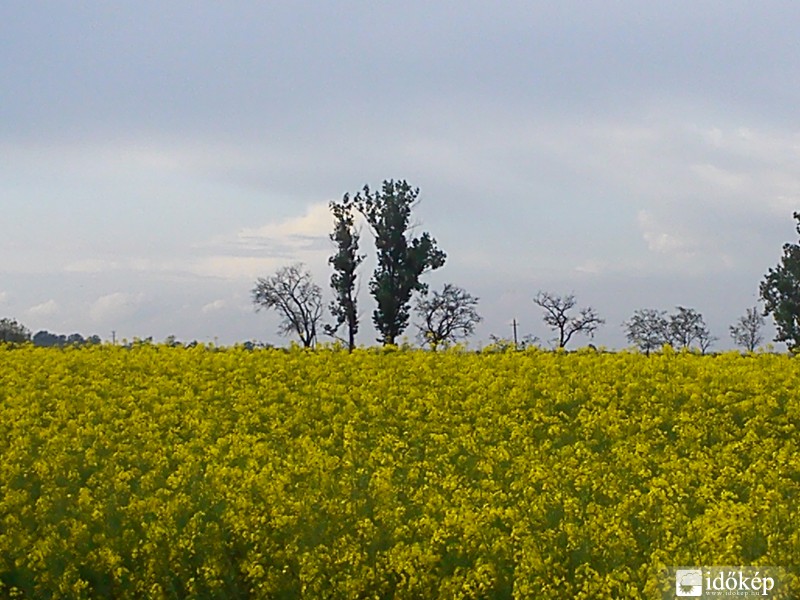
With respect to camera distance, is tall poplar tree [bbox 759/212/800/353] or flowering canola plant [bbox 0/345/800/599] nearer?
flowering canola plant [bbox 0/345/800/599]

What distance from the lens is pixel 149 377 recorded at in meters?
12.2

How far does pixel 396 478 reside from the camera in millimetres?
7367

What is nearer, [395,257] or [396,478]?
[396,478]

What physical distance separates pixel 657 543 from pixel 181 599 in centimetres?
329

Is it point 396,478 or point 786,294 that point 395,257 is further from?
point 396,478

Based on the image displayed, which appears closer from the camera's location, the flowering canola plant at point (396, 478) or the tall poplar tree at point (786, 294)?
the flowering canola plant at point (396, 478)

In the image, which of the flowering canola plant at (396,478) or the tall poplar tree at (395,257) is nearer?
the flowering canola plant at (396,478)

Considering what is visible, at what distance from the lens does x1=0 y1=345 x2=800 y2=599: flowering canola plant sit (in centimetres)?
602

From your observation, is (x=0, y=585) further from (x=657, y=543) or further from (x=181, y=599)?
(x=657, y=543)

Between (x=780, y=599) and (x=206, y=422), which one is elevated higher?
(x=206, y=422)

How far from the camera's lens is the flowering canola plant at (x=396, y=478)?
19.7ft

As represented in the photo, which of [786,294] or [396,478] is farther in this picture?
[786,294]

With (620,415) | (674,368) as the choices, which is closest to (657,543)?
(620,415)

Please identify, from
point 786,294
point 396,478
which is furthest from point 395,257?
point 396,478
